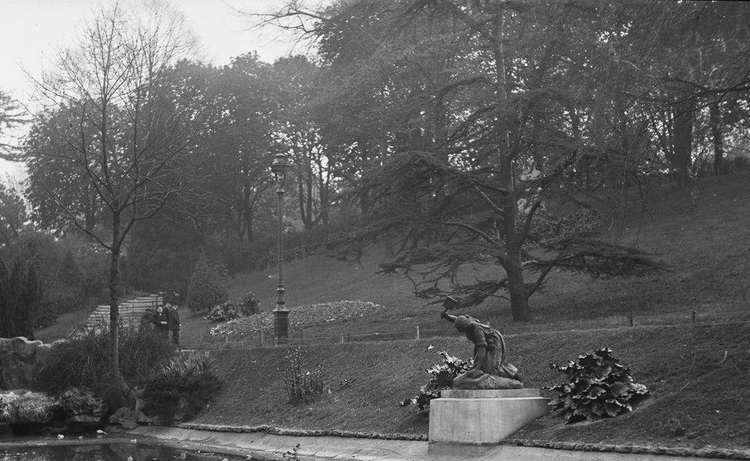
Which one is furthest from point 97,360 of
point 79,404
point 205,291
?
point 205,291

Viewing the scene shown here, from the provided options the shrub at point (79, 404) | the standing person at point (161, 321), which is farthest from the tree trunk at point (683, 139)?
the standing person at point (161, 321)

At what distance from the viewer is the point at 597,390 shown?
12.8m

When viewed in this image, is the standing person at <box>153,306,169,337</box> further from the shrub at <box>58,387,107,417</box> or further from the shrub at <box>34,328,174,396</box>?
the shrub at <box>58,387,107,417</box>

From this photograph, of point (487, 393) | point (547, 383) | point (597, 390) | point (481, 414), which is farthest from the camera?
point (547, 383)

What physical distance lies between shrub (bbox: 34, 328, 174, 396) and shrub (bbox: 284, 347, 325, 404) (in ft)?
16.7

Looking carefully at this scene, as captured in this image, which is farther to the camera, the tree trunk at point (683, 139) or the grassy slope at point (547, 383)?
the tree trunk at point (683, 139)

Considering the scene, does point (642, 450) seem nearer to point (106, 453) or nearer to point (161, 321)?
point (106, 453)

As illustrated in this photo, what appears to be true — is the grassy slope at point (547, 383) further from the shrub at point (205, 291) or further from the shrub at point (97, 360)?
the shrub at point (205, 291)

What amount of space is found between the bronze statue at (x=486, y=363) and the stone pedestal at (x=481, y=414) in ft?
0.43

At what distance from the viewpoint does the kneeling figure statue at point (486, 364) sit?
13.6 meters

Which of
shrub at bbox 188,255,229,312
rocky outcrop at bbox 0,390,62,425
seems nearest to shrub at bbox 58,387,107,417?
rocky outcrop at bbox 0,390,62,425

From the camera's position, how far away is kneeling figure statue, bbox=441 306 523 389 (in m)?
13.6

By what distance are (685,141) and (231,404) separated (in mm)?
16913

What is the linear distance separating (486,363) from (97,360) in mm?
14094
